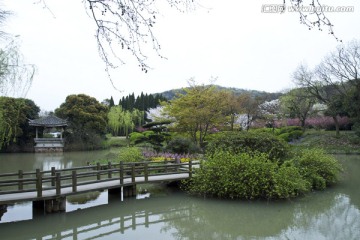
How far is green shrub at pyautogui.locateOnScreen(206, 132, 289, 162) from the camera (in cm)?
1143

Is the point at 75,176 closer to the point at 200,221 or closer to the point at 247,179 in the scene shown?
the point at 200,221

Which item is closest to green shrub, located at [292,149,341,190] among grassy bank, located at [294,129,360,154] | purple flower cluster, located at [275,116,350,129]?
grassy bank, located at [294,129,360,154]

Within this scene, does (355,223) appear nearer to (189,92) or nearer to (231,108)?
(189,92)

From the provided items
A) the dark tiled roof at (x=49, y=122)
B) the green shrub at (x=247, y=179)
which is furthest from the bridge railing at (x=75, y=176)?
the dark tiled roof at (x=49, y=122)

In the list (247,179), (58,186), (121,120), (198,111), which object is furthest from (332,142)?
(58,186)

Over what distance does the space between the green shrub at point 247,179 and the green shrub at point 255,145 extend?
4.04ft

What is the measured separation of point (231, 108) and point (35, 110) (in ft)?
59.7

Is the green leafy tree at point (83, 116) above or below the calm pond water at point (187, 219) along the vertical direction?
above

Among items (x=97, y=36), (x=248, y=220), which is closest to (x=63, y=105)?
(x=248, y=220)

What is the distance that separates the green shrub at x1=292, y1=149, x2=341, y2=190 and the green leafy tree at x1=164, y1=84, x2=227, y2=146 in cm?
999

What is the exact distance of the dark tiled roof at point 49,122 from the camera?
3028 cm

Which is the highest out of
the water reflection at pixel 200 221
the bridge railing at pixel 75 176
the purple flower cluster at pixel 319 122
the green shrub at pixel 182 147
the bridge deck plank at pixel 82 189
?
the purple flower cluster at pixel 319 122

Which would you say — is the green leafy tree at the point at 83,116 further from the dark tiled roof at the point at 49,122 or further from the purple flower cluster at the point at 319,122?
the purple flower cluster at the point at 319,122

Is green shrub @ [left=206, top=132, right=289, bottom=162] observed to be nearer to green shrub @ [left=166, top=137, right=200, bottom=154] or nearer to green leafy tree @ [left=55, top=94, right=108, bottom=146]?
green shrub @ [left=166, top=137, right=200, bottom=154]
